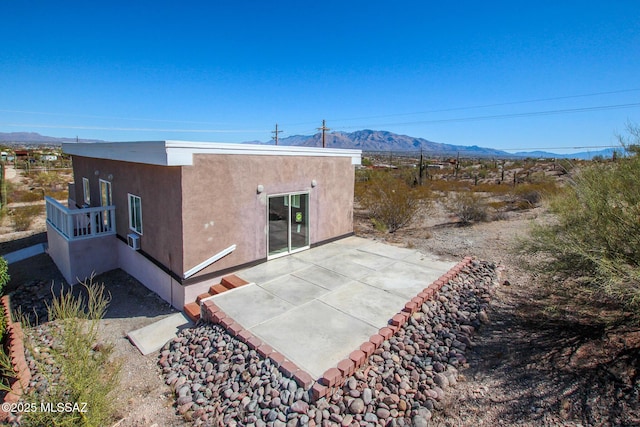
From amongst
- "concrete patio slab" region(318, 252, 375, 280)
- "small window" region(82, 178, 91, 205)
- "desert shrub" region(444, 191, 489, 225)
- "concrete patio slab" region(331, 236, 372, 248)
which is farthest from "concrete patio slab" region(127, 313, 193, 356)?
"desert shrub" region(444, 191, 489, 225)

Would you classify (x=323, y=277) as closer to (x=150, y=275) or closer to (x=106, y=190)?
(x=150, y=275)

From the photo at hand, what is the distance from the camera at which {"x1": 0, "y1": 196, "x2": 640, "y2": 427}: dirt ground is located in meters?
4.18

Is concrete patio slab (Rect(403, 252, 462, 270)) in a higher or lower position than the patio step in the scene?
higher

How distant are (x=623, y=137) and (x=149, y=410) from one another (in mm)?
8959

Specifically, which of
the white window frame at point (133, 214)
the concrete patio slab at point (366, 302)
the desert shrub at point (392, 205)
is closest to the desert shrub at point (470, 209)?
the desert shrub at point (392, 205)

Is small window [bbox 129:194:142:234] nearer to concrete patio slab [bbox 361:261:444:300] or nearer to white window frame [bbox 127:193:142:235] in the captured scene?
white window frame [bbox 127:193:142:235]

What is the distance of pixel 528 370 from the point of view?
498 cm

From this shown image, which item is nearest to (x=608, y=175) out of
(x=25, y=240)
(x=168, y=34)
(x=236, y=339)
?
(x=236, y=339)

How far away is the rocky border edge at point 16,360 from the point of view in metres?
5.01

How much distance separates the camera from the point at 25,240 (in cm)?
1492

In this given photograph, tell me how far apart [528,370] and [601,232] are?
250cm

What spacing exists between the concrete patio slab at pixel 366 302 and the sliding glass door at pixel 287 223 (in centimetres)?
273

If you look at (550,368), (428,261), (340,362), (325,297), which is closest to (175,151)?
(325,297)

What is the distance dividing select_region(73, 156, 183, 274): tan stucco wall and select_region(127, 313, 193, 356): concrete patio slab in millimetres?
1066
